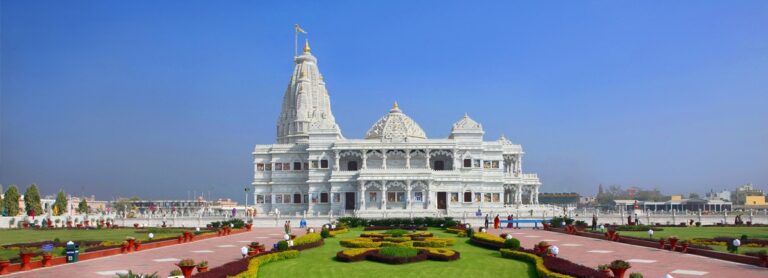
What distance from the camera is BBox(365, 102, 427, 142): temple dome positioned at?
8066 centimetres

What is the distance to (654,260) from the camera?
Result: 2497 centimetres

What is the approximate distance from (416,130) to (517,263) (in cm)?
6153

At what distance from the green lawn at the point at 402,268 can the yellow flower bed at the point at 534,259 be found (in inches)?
11.0

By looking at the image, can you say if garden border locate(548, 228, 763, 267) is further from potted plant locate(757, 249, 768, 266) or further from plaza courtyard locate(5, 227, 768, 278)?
plaza courtyard locate(5, 227, 768, 278)

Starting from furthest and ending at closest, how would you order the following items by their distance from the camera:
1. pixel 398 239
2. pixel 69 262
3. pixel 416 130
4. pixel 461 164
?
pixel 416 130 < pixel 461 164 < pixel 398 239 < pixel 69 262

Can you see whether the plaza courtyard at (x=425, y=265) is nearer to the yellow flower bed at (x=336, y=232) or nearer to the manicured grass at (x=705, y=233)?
the yellow flower bed at (x=336, y=232)

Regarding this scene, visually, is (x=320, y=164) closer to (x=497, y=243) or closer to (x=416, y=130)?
(x=416, y=130)

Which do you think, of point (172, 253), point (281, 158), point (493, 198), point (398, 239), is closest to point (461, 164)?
point (493, 198)

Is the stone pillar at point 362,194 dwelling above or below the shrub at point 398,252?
above

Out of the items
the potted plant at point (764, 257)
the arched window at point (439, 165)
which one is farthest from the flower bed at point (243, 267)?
the arched window at point (439, 165)

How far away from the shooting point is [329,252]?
92.5 ft

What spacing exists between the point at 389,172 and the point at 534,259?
166 feet

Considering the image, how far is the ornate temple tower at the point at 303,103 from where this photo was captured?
8788cm

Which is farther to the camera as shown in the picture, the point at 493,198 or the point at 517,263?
the point at 493,198
